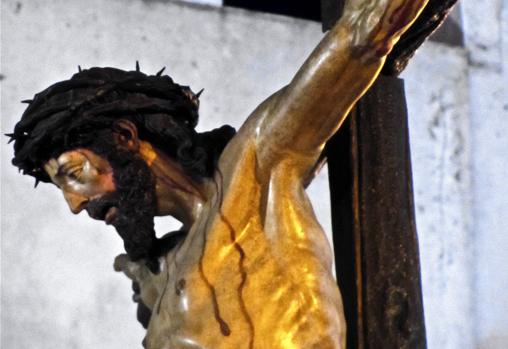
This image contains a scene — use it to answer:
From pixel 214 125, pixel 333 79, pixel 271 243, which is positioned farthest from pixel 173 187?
pixel 214 125

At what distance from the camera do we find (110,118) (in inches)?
74.0

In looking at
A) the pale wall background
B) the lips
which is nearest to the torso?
the lips

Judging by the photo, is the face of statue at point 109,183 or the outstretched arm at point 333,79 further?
the face of statue at point 109,183

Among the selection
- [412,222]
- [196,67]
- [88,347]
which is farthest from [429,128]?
[412,222]

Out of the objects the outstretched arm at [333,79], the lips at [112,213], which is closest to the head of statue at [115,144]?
the lips at [112,213]

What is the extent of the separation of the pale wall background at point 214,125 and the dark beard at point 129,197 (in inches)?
25.2

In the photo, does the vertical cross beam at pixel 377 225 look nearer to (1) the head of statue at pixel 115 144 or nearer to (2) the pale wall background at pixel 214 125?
(1) the head of statue at pixel 115 144

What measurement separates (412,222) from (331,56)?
232 mm

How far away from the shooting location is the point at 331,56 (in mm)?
1727

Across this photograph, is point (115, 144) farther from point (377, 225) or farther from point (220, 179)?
point (377, 225)

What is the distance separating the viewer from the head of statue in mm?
1869

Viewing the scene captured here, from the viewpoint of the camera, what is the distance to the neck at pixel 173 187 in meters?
1.90

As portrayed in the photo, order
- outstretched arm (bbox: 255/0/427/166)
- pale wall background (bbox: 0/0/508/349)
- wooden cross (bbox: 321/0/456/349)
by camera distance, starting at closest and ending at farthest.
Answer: outstretched arm (bbox: 255/0/427/166) → wooden cross (bbox: 321/0/456/349) → pale wall background (bbox: 0/0/508/349)

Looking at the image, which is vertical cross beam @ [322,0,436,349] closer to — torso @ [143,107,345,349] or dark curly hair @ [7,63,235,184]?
torso @ [143,107,345,349]
